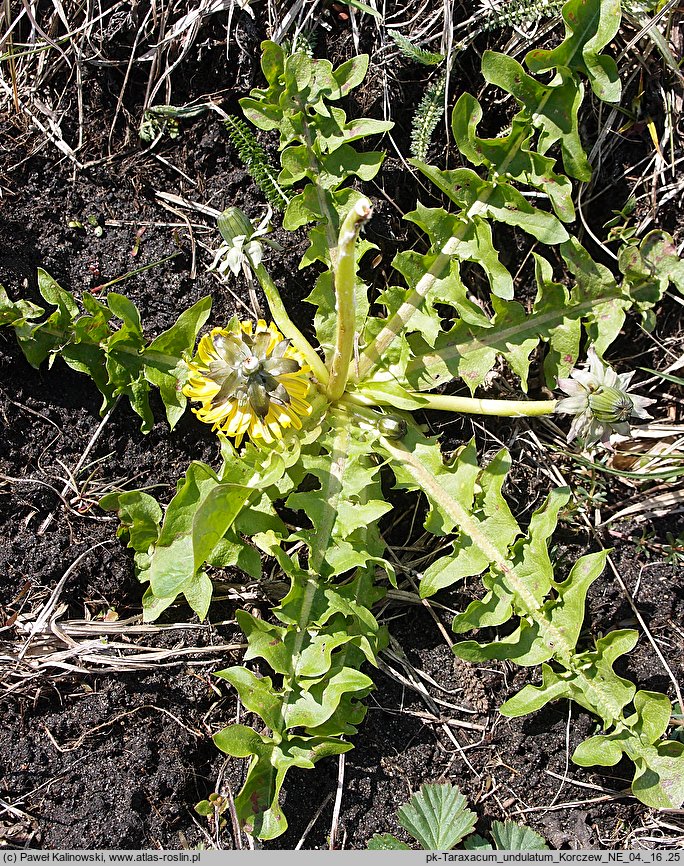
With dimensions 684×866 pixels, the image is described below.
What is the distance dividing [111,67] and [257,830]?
10.6 ft

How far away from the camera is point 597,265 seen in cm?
296

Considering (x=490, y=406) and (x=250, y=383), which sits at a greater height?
(x=250, y=383)

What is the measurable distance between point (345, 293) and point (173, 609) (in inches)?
62.0

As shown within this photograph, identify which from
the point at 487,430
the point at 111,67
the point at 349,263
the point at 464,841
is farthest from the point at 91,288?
the point at 464,841

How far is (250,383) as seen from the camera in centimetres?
242

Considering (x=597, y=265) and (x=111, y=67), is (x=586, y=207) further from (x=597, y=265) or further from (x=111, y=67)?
(x=111, y=67)

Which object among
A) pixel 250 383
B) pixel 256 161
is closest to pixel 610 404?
pixel 250 383

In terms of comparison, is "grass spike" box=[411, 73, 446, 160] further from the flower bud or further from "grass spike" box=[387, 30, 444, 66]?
the flower bud

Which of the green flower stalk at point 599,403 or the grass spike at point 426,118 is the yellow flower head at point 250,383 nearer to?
the green flower stalk at point 599,403

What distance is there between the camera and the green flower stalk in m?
2.65

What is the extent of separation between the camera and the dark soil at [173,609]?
118 inches

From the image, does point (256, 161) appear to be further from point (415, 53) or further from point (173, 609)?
point (173, 609)

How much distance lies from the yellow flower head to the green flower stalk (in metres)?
0.99

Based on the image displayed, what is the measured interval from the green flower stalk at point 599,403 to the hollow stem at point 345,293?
83 cm
